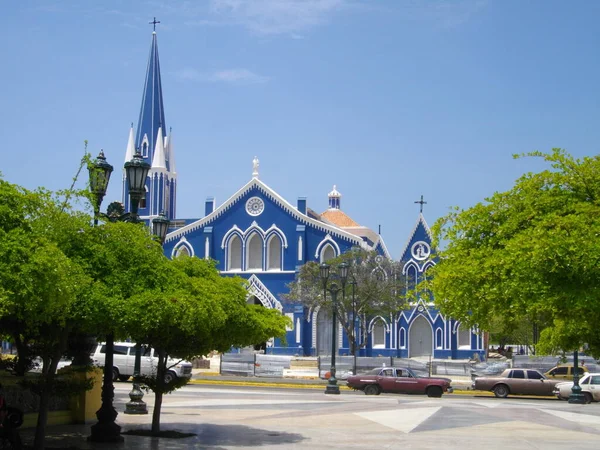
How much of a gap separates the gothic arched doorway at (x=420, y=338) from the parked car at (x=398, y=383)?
2726cm

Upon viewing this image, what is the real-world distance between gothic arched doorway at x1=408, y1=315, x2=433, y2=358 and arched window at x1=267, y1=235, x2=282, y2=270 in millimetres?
11091

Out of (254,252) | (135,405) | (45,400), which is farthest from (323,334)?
(45,400)

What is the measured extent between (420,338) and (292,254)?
36.3 feet

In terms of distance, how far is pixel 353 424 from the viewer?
66.3 ft

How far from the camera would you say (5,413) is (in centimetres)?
1238

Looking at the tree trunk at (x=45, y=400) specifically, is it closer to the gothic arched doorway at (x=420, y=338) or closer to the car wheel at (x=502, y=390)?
the car wheel at (x=502, y=390)

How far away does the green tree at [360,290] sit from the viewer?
179 ft

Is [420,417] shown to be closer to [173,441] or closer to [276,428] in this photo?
[276,428]

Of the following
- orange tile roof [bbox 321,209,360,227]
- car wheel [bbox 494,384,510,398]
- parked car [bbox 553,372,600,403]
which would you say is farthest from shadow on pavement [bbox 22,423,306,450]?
orange tile roof [bbox 321,209,360,227]

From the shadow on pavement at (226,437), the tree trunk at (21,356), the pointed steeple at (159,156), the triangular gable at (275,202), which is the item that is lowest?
the shadow on pavement at (226,437)

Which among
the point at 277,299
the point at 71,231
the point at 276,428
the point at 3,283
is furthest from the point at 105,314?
the point at 277,299

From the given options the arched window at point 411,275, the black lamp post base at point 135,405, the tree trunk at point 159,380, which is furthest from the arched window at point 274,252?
the tree trunk at point 159,380

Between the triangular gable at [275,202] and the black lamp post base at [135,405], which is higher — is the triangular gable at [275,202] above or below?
above

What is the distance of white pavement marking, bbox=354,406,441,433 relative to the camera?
20.2 meters
